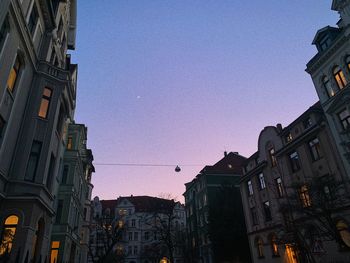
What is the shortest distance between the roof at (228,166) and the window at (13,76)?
37930 mm

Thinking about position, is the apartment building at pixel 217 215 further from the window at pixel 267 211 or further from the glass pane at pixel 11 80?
the glass pane at pixel 11 80

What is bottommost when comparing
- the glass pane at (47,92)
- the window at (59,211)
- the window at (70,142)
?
the window at (59,211)

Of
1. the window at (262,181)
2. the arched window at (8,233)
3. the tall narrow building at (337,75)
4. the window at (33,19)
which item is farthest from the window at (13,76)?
the window at (262,181)

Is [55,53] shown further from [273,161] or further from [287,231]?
[273,161]

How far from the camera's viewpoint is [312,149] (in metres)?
23.8

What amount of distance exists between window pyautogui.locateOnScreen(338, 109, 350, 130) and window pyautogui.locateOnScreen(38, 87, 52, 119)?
21.2m

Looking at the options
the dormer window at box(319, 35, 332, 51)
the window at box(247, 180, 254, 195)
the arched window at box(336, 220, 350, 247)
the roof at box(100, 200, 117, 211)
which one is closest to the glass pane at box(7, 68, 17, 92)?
the dormer window at box(319, 35, 332, 51)

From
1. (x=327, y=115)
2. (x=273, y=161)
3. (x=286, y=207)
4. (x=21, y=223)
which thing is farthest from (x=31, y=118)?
(x=273, y=161)

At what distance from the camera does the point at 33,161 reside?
15.1 m

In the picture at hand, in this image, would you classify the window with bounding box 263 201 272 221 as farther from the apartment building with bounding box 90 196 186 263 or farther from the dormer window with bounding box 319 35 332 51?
the apartment building with bounding box 90 196 186 263

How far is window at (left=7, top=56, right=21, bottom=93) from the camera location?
45.4 feet

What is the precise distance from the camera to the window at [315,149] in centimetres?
2300

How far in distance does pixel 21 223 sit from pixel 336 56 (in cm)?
2466

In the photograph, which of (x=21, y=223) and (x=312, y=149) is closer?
(x=21, y=223)
